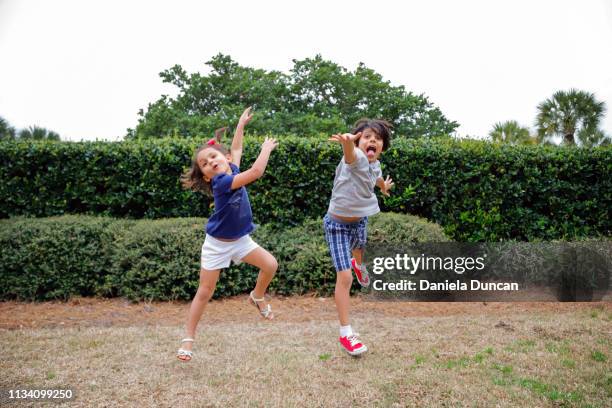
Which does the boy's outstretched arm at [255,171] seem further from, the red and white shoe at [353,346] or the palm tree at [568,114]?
the palm tree at [568,114]

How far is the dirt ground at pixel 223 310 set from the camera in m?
6.18

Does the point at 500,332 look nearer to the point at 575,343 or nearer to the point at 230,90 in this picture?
the point at 575,343

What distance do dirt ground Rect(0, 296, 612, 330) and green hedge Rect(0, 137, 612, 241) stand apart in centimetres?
171

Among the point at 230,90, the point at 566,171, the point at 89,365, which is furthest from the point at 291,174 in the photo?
the point at 230,90

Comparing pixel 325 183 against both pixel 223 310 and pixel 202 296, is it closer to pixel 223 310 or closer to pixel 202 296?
pixel 223 310

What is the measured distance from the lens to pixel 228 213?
4.10 meters

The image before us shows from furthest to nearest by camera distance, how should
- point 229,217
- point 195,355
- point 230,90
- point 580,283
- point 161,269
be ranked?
1. point 230,90
2. point 580,283
3. point 161,269
4. point 195,355
5. point 229,217

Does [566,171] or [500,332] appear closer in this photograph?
[500,332]

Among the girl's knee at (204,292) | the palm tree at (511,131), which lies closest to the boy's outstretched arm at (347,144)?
the girl's knee at (204,292)

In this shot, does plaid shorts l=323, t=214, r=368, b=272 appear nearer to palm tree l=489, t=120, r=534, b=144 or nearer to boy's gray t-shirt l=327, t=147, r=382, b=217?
boy's gray t-shirt l=327, t=147, r=382, b=217

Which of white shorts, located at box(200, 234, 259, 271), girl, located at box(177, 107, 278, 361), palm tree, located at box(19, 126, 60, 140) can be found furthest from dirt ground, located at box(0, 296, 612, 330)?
palm tree, located at box(19, 126, 60, 140)

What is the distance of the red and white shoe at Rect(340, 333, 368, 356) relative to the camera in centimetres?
432

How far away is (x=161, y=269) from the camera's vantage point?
22.5 feet

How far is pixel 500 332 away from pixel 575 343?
715mm
